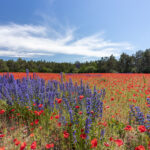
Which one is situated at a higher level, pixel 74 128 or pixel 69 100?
pixel 69 100

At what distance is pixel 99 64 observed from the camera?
3594 cm

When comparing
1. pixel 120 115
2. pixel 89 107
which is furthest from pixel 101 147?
pixel 120 115

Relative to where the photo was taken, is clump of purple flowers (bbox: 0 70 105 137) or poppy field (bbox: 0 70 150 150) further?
clump of purple flowers (bbox: 0 70 105 137)

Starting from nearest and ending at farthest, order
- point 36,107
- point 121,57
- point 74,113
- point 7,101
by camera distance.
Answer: point 74,113
point 36,107
point 7,101
point 121,57

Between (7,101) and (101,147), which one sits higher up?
(7,101)

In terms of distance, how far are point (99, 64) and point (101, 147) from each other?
A: 35508 mm

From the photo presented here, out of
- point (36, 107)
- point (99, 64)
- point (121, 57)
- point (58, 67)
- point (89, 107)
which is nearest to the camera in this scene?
point (89, 107)

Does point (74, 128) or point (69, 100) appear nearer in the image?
point (74, 128)

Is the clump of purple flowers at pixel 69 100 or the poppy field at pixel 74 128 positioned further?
the clump of purple flowers at pixel 69 100

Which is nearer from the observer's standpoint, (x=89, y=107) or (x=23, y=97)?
(x=89, y=107)

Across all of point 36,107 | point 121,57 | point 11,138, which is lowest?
point 11,138

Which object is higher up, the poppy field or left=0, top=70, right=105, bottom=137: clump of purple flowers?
left=0, top=70, right=105, bottom=137: clump of purple flowers

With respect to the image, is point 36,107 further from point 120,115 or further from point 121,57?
point 121,57

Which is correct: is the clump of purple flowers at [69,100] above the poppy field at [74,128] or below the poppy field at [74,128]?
above
